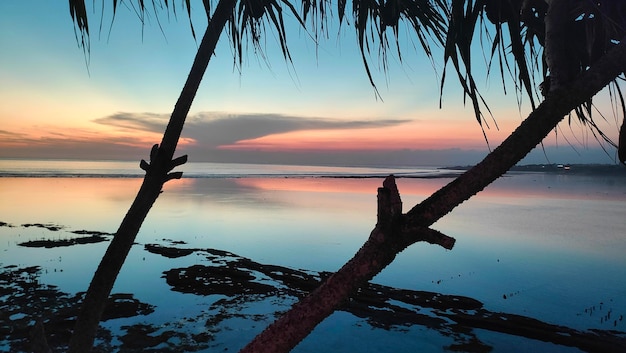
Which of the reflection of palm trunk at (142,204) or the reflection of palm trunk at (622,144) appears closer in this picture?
the reflection of palm trunk at (622,144)

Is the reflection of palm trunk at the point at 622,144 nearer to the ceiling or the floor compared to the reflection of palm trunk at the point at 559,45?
nearer to the floor

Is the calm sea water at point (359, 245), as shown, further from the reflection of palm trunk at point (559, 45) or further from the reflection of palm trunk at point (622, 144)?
the reflection of palm trunk at point (559, 45)

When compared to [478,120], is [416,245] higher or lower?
lower

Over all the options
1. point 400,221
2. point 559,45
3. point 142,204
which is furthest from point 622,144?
point 142,204

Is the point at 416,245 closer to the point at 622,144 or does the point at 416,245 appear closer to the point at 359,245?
the point at 359,245

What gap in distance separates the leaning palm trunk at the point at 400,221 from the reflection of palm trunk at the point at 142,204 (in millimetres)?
800

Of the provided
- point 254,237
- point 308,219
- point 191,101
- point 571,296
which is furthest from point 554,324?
point 308,219

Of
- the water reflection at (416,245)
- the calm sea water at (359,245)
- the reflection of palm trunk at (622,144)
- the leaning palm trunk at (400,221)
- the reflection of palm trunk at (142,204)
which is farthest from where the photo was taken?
the water reflection at (416,245)

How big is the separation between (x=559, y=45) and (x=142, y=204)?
119 centimetres

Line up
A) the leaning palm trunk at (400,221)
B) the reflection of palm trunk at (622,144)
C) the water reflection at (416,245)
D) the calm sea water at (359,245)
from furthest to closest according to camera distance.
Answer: the water reflection at (416,245)
the calm sea water at (359,245)
the reflection of palm trunk at (622,144)
the leaning palm trunk at (400,221)

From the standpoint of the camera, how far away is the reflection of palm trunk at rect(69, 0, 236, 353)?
1.19m

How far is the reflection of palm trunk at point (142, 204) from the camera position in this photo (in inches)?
46.8

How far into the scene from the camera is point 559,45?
0.71 metres

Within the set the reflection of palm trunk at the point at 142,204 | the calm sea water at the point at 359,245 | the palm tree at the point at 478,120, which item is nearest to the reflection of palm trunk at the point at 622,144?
the palm tree at the point at 478,120
